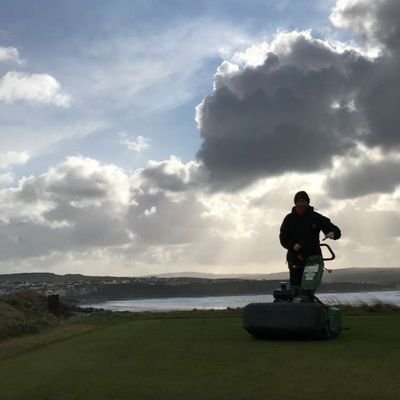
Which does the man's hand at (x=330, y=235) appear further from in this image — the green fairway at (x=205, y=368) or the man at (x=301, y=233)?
the green fairway at (x=205, y=368)

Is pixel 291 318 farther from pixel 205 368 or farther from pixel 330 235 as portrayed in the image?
pixel 205 368

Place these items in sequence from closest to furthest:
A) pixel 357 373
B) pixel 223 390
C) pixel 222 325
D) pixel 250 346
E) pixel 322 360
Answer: pixel 223 390
pixel 357 373
pixel 322 360
pixel 250 346
pixel 222 325

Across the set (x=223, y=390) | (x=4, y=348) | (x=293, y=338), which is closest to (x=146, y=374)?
(x=223, y=390)

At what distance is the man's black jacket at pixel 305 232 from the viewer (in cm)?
992

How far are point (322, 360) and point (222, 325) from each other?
217 inches

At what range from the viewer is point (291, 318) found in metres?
8.48

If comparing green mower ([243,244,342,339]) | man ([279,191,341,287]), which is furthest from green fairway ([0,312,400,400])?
man ([279,191,341,287])

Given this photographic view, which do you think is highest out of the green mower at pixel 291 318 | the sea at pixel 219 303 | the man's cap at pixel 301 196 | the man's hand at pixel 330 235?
the man's cap at pixel 301 196

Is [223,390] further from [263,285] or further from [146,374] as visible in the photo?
[263,285]

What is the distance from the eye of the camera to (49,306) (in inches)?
710

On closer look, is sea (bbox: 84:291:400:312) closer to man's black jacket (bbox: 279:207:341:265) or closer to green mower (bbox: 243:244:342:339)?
man's black jacket (bbox: 279:207:341:265)

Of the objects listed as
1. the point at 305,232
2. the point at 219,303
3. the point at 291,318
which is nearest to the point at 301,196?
the point at 305,232

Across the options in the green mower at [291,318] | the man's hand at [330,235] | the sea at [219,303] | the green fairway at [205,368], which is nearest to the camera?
the green fairway at [205,368]

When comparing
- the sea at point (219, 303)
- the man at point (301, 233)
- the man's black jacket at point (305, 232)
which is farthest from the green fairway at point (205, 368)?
the sea at point (219, 303)
